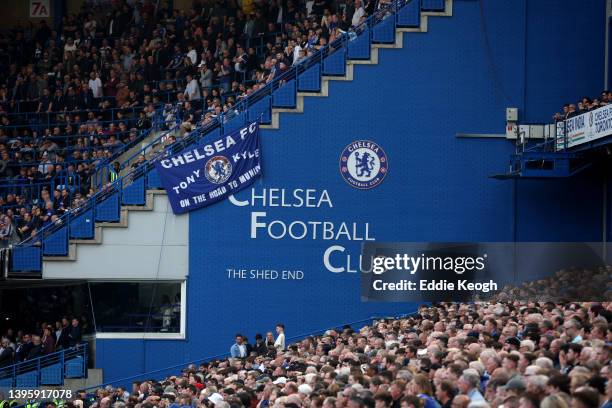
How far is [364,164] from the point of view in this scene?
95.7 ft

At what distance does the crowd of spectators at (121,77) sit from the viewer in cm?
3041

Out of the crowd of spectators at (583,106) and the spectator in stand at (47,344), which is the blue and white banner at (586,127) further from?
the spectator in stand at (47,344)

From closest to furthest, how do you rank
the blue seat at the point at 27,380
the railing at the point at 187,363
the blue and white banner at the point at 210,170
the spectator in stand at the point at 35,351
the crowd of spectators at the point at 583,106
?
the crowd of spectators at the point at 583,106 < the blue seat at the point at 27,380 < the railing at the point at 187,363 < the blue and white banner at the point at 210,170 < the spectator in stand at the point at 35,351

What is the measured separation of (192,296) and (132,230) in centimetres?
194

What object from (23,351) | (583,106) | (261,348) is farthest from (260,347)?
(583,106)

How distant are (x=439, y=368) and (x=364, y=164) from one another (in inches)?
602

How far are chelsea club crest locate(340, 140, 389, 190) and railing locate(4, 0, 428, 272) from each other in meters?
1.56

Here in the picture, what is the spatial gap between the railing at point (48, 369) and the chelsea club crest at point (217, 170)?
4.57 metres

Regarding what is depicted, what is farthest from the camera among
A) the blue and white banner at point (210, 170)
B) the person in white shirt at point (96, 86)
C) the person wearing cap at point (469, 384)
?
the person in white shirt at point (96, 86)

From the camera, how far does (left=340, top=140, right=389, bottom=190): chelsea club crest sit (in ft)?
95.7

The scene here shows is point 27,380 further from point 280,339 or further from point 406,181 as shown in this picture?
point 406,181

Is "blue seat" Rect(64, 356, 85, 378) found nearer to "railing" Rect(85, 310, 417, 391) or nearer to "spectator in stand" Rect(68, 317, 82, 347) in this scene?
"railing" Rect(85, 310, 417, 391)

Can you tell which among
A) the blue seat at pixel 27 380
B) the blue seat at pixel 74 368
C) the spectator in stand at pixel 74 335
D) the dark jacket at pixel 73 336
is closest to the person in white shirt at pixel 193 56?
the spectator in stand at pixel 74 335

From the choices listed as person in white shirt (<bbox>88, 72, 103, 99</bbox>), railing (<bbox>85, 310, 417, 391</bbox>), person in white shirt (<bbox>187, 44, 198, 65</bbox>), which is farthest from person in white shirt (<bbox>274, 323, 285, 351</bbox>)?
person in white shirt (<bbox>88, 72, 103, 99</bbox>)
